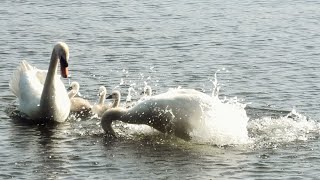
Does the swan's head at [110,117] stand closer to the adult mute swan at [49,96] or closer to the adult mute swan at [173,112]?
the adult mute swan at [173,112]

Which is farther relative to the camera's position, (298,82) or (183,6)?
(183,6)

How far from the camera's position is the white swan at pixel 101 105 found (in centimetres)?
1692

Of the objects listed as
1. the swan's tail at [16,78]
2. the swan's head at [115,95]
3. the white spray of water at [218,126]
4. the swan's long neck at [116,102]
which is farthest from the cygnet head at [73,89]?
the white spray of water at [218,126]

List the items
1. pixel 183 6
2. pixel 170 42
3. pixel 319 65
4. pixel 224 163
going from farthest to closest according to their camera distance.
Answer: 1. pixel 183 6
2. pixel 170 42
3. pixel 319 65
4. pixel 224 163

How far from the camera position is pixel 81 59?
68.4 feet

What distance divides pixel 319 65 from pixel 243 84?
2444mm

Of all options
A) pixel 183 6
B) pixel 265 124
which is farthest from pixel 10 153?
pixel 183 6

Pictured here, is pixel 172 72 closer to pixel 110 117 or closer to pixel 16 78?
pixel 16 78

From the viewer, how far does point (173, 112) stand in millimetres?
15117

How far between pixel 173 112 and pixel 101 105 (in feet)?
7.61

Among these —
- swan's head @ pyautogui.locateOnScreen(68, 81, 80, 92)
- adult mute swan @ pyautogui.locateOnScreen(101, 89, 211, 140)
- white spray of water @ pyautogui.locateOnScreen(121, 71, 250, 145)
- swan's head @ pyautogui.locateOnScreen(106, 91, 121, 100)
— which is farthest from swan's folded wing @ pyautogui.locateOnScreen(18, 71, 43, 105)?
white spray of water @ pyautogui.locateOnScreen(121, 71, 250, 145)

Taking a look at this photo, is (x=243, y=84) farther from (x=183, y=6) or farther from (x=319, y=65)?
(x=183, y=6)

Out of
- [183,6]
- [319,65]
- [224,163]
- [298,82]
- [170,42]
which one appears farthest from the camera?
[183,6]

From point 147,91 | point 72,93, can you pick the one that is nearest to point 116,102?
point 147,91
